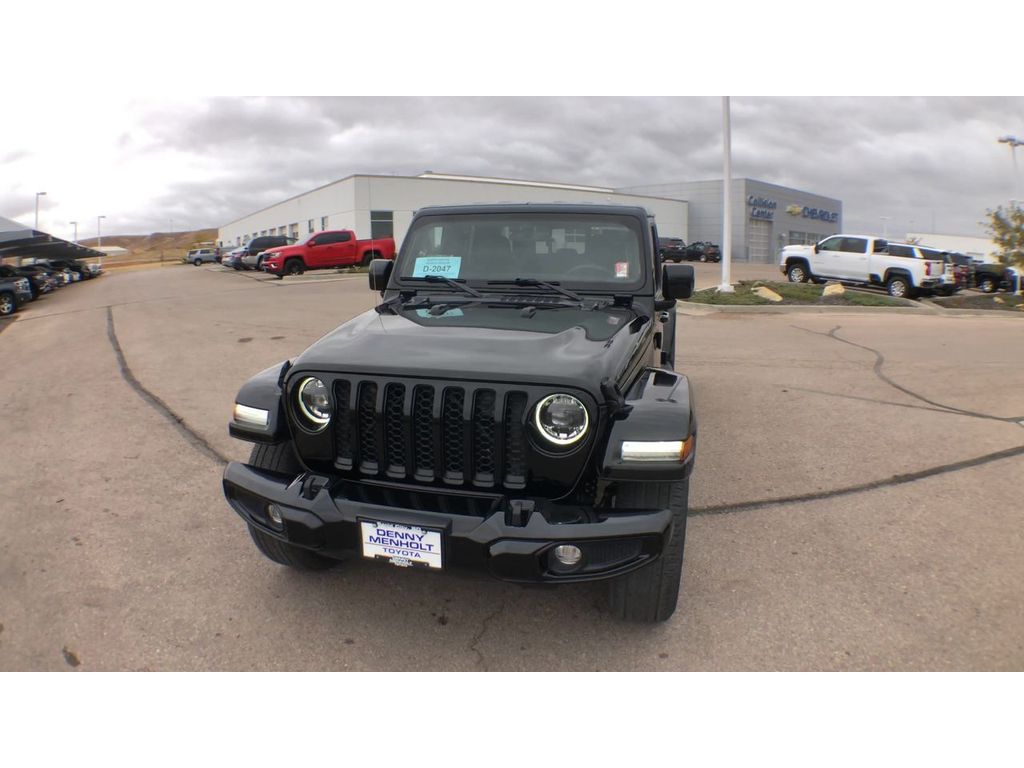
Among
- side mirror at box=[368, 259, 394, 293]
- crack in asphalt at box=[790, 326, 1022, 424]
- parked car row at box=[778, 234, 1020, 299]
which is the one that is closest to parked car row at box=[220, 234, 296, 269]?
parked car row at box=[778, 234, 1020, 299]

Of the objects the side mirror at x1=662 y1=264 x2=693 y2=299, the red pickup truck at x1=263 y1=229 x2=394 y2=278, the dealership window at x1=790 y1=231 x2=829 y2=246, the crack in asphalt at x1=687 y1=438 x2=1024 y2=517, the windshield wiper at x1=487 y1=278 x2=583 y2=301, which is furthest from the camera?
the dealership window at x1=790 y1=231 x2=829 y2=246

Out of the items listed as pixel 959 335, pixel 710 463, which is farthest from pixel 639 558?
pixel 959 335

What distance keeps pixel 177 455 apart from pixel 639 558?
12.8ft

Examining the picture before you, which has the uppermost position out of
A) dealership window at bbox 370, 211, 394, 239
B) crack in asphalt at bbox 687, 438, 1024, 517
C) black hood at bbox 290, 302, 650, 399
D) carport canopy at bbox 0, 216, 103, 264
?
dealership window at bbox 370, 211, 394, 239

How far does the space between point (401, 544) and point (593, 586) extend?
1.10 meters

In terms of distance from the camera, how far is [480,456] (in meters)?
2.64

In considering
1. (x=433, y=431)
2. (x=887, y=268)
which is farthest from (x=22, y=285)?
(x=887, y=268)

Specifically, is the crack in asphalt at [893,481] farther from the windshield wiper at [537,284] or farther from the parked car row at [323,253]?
the parked car row at [323,253]

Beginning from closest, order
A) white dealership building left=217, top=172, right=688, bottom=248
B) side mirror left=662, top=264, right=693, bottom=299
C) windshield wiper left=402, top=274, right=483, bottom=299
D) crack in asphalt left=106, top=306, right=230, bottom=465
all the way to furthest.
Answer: windshield wiper left=402, top=274, right=483, bottom=299, side mirror left=662, top=264, right=693, bottom=299, crack in asphalt left=106, top=306, right=230, bottom=465, white dealership building left=217, top=172, right=688, bottom=248

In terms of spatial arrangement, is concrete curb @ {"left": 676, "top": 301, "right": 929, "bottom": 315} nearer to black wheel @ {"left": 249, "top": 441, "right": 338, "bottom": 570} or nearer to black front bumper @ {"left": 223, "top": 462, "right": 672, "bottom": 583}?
black wheel @ {"left": 249, "top": 441, "right": 338, "bottom": 570}

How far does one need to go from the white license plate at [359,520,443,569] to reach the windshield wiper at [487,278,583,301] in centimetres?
175

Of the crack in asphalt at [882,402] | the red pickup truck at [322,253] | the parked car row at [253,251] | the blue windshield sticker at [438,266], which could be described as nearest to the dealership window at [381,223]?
the parked car row at [253,251]

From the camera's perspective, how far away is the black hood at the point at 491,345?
8.66 feet

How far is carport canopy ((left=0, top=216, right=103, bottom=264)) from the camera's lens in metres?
23.4
